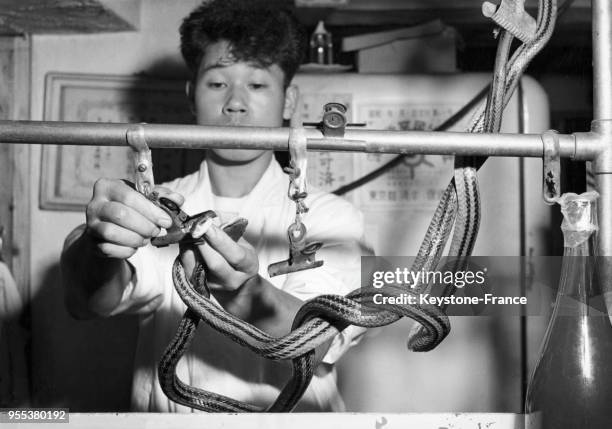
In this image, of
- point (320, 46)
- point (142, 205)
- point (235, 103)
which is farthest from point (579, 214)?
point (320, 46)

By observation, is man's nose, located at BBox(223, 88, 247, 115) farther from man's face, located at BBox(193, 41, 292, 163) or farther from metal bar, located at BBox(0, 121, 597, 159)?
metal bar, located at BBox(0, 121, 597, 159)

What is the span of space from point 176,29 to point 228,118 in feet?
1.20

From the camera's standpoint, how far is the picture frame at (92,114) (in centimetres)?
112

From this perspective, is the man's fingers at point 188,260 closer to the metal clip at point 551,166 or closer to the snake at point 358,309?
the snake at point 358,309

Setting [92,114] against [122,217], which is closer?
[122,217]

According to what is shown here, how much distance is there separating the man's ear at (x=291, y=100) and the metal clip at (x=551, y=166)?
0.62 metres

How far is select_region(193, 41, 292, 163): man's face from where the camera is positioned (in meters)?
0.91

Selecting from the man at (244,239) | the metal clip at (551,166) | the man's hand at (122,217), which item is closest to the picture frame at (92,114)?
the man at (244,239)

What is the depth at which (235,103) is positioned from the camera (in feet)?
2.96

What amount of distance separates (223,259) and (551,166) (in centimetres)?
23

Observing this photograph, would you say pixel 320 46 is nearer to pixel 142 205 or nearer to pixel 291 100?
pixel 291 100

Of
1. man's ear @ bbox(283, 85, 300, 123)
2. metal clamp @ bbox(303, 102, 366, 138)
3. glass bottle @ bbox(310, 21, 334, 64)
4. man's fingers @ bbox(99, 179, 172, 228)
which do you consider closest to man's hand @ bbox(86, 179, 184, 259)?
man's fingers @ bbox(99, 179, 172, 228)

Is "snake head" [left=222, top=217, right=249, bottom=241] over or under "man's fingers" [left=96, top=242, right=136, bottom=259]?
over

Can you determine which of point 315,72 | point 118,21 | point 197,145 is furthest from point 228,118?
point 197,145
